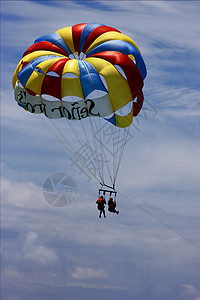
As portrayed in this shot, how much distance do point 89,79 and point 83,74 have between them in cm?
41

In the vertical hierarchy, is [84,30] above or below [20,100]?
above

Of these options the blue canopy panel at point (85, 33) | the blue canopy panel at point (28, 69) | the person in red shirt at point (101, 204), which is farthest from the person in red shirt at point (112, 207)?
the blue canopy panel at point (85, 33)

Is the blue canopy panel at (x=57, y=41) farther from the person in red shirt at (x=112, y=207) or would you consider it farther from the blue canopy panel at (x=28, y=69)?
the person in red shirt at (x=112, y=207)

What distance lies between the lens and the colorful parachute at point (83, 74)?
119 ft

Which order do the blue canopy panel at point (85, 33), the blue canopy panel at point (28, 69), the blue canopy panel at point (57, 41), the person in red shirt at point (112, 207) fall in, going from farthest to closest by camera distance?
the blue canopy panel at point (57, 41), the blue canopy panel at point (85, 33), the blue canopy panel at point (28, 69), the person in red shirt at point (112, 207)

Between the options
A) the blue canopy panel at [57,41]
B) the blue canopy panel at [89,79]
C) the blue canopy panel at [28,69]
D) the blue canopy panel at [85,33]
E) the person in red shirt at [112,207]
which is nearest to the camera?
the person in red shirt at [112,207]

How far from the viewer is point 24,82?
1464 inches

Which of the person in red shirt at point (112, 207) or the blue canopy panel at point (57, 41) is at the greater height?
the blue canopy panel at point (57, 41)

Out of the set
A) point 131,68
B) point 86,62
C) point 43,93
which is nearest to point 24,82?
point 43,93

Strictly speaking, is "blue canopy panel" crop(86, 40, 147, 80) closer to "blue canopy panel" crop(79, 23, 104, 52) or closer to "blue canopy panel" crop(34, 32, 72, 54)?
"blue canopy panel" crop(79, 23, 104, 52)

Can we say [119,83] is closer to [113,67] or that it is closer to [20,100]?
[113,67]

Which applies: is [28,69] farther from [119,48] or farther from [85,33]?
[119,48]

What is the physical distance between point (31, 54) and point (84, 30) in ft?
10.4

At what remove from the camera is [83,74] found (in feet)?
119
